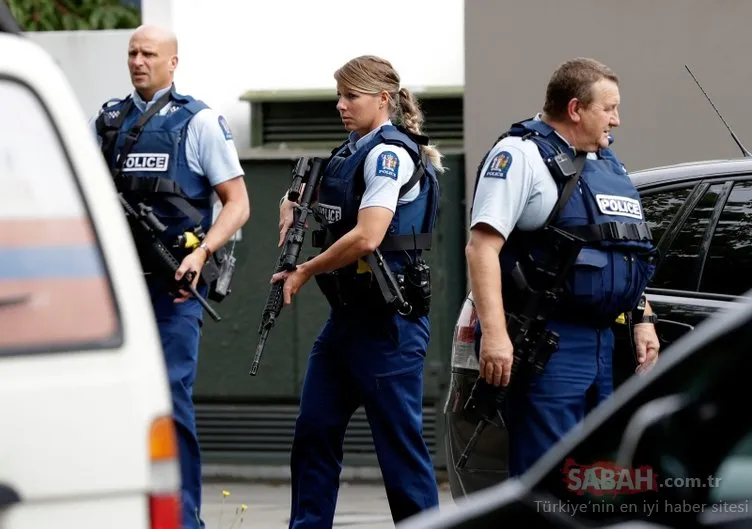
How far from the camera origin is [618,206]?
4863 mm

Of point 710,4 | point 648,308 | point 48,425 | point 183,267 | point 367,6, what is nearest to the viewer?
point 48,425

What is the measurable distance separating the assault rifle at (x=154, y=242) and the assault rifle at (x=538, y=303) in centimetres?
126

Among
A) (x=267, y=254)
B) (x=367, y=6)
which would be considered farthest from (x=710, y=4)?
(x=267, y=254)

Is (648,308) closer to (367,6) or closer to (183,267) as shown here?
(183,267)

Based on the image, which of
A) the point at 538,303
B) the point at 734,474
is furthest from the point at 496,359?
the point at 734,474

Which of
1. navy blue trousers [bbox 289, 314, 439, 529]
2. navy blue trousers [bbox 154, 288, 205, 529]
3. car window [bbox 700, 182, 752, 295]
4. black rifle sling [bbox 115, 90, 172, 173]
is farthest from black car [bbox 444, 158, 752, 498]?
black rifle sling [bbox 115, 90, 172, 173]

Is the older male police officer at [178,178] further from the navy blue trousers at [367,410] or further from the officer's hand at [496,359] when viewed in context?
the officer's hand at [496,359]

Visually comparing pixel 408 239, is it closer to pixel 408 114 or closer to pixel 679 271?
pixel 408 114

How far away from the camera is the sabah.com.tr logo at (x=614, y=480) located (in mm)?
2645

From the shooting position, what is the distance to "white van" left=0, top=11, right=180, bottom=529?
2947mm

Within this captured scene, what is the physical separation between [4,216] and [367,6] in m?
5.75

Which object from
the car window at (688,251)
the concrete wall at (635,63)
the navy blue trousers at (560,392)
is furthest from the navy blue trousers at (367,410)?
the concrete wall at (635,63)

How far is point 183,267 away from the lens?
18.5 feet

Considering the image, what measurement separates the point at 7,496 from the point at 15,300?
36 centimetres
